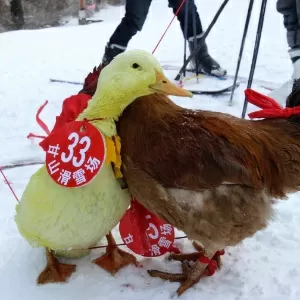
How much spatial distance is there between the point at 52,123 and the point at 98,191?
1.84 m

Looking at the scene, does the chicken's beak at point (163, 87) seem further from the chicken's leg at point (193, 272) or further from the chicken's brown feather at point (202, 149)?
the chicken's leg at point (193, 272)

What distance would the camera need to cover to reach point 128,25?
13.7 feet

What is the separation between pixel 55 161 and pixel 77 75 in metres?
3.07

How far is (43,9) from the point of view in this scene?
36.4 feet

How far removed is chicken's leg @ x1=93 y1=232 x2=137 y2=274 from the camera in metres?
1.85

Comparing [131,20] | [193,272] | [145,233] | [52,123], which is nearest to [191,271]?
[193,272]

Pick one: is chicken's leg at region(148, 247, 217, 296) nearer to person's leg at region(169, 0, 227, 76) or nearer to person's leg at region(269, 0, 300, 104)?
person's leg at region(269, 0, 300, 104)

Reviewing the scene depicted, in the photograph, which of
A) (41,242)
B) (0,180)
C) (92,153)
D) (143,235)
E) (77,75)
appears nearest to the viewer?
(92,153)

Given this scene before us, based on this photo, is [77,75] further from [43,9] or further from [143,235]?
[43,9]

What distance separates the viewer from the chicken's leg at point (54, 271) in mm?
1787

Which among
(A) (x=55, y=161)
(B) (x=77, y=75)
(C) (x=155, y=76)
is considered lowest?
(B) (x=77, y=75)

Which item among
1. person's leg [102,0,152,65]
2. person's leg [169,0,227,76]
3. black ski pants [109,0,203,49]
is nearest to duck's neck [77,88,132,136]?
person's leg [102,0,152,65]

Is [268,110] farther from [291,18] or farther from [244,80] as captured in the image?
[244,80]

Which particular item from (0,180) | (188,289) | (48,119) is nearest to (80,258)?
(188,289)
